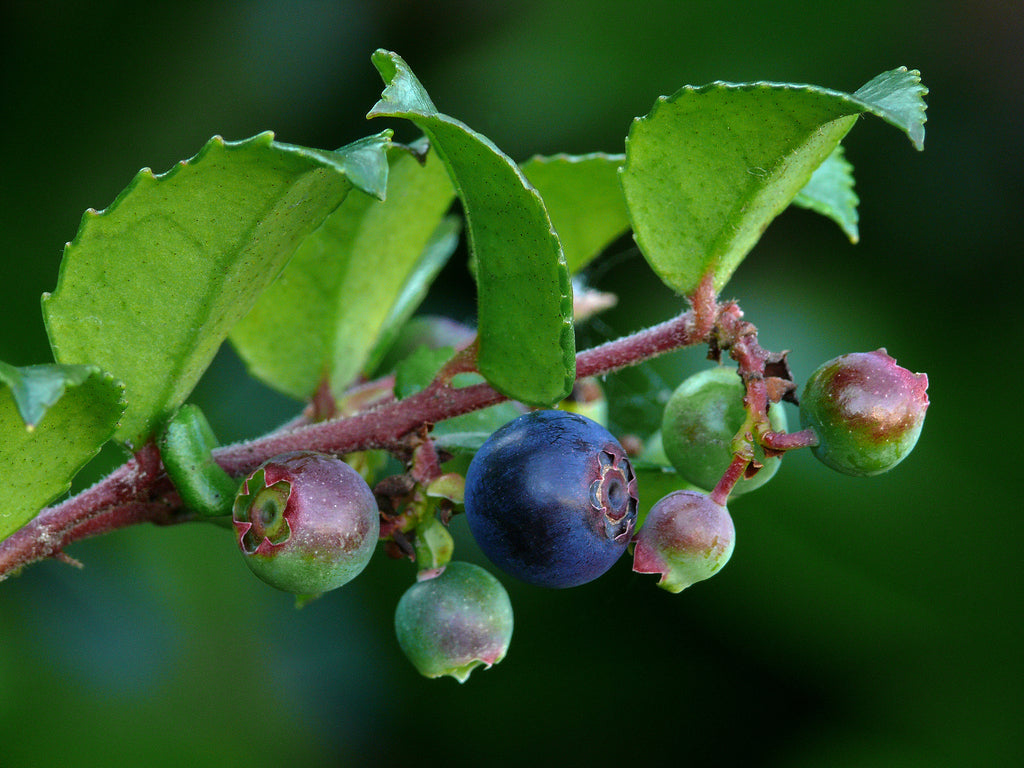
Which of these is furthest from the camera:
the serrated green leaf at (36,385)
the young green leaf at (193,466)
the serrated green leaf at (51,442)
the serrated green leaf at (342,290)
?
the serrated green leaf at (342,290)

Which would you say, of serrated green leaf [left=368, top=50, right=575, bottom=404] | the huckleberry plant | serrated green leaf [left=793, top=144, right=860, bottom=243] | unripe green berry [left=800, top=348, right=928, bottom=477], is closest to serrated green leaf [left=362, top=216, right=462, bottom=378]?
the huckleberry plant

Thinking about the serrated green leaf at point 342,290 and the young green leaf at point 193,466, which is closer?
the young green leaf at point 193,466

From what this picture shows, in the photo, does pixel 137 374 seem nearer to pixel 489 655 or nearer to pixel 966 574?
pixel 489 655

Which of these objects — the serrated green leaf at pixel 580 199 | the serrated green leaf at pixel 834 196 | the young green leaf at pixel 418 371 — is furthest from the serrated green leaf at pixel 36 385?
the serrated green leaf at pixel 834 196

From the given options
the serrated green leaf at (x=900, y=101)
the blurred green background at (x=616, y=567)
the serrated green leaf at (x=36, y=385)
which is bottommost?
the blurred green background at (x=616, y=567)

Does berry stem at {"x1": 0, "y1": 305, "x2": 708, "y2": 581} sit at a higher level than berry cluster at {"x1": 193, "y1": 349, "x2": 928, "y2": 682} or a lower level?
higher

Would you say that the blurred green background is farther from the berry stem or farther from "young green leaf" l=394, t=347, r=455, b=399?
the berry stem

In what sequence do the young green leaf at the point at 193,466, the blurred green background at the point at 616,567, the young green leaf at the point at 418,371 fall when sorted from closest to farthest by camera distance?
the young green leaf at the point at 193,466, the young green leaf at the point at 418,371, the blurred green background at the point at 616,567

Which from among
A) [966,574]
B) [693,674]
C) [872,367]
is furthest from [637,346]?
[966,574]

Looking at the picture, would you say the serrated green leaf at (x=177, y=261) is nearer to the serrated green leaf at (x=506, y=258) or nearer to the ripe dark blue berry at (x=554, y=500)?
the serrated green leaf at (x=506, y=258)
